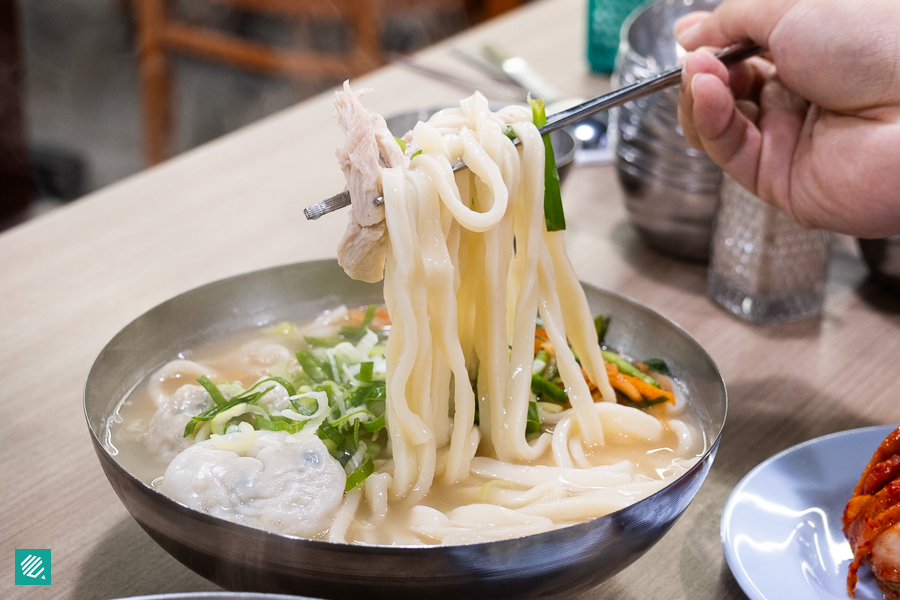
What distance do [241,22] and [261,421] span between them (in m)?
4.39

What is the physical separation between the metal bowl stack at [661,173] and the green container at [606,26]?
0.69 meters

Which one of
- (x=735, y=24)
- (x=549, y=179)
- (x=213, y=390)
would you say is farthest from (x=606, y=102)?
(x=213, y=390)

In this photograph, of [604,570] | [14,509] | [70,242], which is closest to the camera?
[604,570]

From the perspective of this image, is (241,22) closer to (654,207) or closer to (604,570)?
(654,207)

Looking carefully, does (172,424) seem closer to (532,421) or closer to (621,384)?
(532,421)

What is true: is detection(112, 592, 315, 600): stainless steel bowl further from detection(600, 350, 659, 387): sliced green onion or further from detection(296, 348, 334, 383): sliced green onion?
detection(600, 350, 659, 387): sliced green onion

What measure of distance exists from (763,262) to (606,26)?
4.09ft

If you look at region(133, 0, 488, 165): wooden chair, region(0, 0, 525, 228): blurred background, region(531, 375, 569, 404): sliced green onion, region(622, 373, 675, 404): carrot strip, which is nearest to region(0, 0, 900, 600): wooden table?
region(622, 373, 675, 404): carrot strip

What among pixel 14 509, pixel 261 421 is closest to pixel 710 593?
pixel 261 421

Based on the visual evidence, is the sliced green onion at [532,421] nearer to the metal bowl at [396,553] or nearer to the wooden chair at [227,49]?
the metal bowl at [396,553]

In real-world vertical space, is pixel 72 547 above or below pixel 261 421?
below

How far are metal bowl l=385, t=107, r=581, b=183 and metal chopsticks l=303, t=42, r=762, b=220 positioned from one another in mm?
424

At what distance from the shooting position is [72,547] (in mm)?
1181

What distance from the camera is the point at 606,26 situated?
2.65m
